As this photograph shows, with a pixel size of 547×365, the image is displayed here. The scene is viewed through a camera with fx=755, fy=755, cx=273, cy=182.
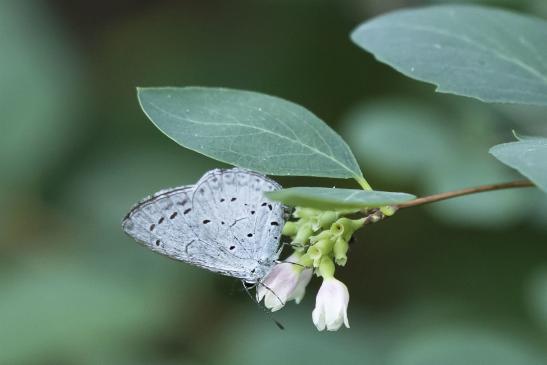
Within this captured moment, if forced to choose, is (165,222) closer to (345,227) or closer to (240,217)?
(240,217)


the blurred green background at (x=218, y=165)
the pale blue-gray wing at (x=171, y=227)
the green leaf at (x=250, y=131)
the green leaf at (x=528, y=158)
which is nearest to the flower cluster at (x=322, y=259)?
the green leaf at (x=250, y=131)

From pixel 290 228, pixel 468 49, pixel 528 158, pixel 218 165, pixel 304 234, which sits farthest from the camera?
pixel 218 165

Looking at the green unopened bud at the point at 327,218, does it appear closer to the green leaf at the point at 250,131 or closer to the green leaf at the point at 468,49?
the green leaf at the point at 250,131

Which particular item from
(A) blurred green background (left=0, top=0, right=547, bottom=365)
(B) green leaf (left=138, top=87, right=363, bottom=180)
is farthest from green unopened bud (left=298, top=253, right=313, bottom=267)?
(A) blurred green background (left=0, top=0, right=547, bottom=365)

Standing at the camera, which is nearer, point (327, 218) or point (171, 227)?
point (327, 218)

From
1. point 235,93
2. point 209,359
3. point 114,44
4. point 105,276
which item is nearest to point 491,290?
point 209,359

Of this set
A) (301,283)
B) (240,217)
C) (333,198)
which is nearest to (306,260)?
(301,283)

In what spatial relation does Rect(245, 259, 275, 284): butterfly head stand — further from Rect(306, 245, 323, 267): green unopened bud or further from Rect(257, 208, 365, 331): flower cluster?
Rect(306, 245, 323, 267): green unopened bud
